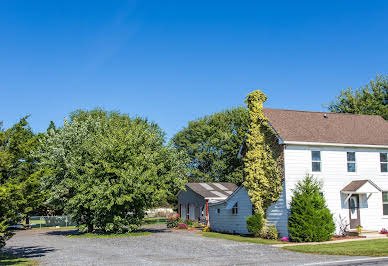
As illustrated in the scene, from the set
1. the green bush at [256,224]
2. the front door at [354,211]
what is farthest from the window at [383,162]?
the green bush at [256,224]

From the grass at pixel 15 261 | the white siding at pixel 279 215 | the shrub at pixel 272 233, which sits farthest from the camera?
the shrub at pixel 272 233

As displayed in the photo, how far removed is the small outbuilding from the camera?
40062 millimetres

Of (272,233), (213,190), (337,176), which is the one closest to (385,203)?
(337,176)

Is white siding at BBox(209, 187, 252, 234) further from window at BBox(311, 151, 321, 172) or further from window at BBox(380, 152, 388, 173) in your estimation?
window at BBox(380, 152, 388, 173)

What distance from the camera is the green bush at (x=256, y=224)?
25.5 m

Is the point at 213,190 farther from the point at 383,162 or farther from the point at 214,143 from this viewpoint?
the point at 214,143

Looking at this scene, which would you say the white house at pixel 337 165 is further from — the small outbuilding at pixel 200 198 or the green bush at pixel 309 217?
the small outbuilding at pixel 200 198

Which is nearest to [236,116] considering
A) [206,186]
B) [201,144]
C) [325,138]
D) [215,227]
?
[201,144]

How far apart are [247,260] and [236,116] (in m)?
51.4

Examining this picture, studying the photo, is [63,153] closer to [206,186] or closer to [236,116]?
[206,186]

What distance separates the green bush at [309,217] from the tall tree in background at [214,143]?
3768 cm

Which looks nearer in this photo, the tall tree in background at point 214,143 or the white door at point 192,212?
the white door at point 192,212

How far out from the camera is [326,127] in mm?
27391

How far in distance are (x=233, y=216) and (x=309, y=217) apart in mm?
7901
